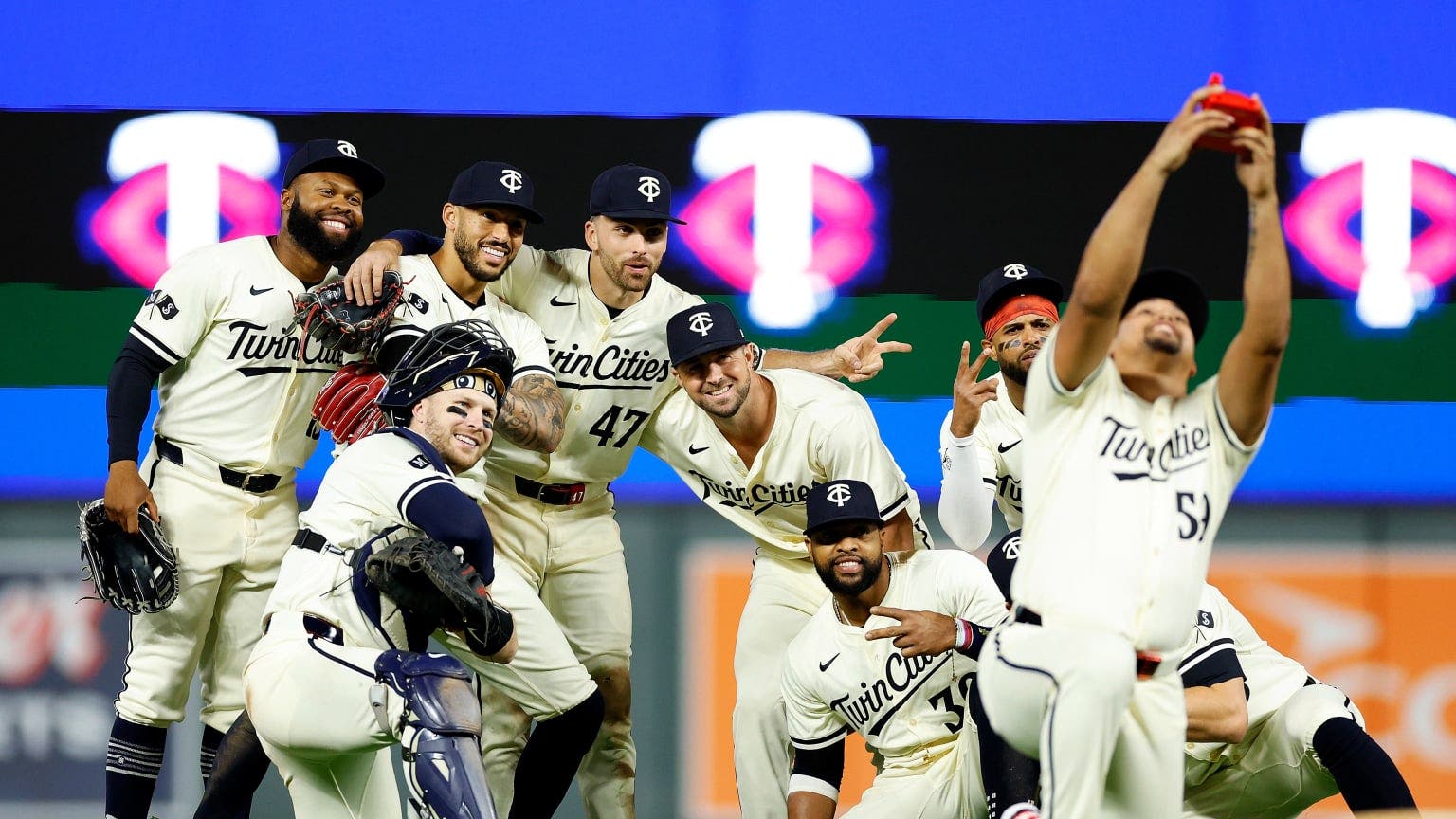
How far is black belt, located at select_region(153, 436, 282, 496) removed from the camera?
15.0 feet

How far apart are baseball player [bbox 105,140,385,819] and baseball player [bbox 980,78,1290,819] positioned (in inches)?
89.4

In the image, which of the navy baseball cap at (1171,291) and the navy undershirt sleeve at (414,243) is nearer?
the navy baseball cap at (1171,291)

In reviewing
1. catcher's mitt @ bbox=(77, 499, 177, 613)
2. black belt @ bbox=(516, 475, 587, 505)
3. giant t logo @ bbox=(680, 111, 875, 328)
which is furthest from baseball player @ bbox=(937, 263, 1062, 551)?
catcher's mitt @ bbox=(77, 499, 177, 613)

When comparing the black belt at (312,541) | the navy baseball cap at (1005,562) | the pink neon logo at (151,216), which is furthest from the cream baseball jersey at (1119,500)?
the pink neon logo at (151,216)

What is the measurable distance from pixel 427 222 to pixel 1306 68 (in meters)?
3.18

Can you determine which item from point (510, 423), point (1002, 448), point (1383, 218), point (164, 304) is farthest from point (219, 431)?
point (1383, 218)

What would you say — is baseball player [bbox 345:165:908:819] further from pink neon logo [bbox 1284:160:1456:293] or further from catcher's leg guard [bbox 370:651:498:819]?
pink neon logo [bbox 1284:160:1456:293]

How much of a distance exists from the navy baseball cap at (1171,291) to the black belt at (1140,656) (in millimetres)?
612

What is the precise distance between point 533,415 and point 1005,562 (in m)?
1.34

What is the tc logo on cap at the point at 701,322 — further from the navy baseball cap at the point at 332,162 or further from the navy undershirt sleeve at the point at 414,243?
the navy baseball cap at the point at 332,162

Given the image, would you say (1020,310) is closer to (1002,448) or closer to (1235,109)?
(1002,448)

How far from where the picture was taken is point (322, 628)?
3338 millimetres

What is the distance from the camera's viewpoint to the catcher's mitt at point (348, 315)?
4352 mm

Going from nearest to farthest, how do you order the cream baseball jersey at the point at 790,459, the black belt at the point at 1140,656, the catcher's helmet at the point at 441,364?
the black belt at the point at 1140,656 → the catcher's helmet at the point at 441,364 → the cream baseball jersey at the point at 790,459
